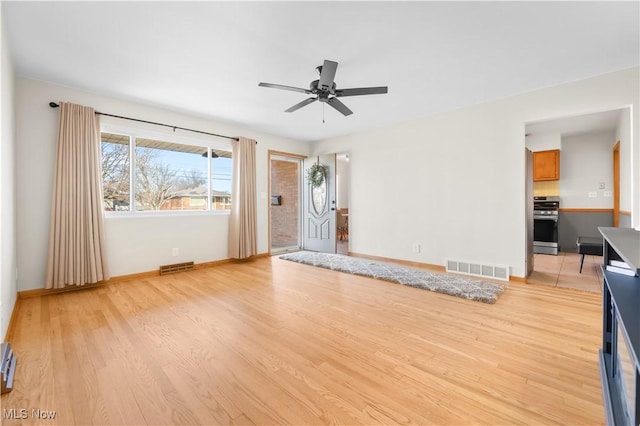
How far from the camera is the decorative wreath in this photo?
5945mm

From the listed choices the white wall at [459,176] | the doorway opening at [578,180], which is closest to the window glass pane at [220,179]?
the white wall at [459,176]

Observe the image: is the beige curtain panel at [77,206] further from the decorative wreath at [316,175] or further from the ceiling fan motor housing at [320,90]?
the decorative wreath at [316,175]

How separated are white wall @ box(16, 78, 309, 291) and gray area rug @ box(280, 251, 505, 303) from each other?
153 cm

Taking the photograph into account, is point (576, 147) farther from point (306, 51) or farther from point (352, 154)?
point (306, 51)

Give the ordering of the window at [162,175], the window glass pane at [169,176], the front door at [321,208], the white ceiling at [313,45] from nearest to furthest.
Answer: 1. the white ceiling at [313,45]
2. the window at [162,175]
3. the window glass pane at [169,176]
4. the front door at [321,208]

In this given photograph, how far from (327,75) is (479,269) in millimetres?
3353

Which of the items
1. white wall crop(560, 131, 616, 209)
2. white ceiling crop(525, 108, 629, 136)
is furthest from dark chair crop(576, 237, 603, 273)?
white wall crop(560, 131, 616, 209)

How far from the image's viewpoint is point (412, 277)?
12.3ft

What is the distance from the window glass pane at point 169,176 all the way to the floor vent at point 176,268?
2.97ft

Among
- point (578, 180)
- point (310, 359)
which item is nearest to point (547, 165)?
point (578, 180)

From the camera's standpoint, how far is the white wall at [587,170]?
17.0 feet

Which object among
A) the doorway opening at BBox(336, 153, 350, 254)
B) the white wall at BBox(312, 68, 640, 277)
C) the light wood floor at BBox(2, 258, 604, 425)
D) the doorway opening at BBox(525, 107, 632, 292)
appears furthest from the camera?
the doorway opening at BBox(336, 153, 350, 254)

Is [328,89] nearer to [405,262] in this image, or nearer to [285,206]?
[405,262]

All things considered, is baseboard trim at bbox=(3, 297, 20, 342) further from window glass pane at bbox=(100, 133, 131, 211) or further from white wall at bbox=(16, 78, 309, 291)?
window glass pane at bbox=(100, 133, 131, 211)
